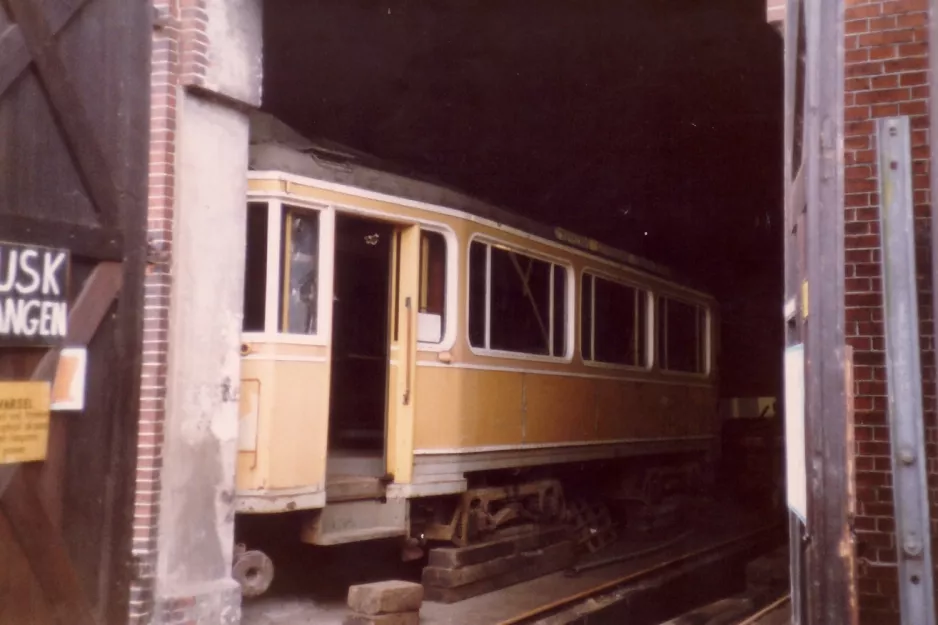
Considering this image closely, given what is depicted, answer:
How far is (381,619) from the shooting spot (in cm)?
686

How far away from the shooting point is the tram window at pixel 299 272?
725 centimetres

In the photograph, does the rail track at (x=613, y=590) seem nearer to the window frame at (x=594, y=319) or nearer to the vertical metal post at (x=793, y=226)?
the window frame at (x=594, y=319)

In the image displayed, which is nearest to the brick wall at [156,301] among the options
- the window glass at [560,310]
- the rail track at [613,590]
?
the rail track at [613,590]

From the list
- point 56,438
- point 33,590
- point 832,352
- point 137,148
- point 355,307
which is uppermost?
point 137,148

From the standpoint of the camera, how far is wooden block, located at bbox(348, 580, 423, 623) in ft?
22.5

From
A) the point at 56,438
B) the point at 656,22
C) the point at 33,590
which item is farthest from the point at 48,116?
the point at 656,22

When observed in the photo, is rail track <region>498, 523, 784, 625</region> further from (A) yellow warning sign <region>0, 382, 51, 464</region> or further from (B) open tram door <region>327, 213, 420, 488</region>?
(A) yellow warning sign <region>0, 382, 51, 464</region>

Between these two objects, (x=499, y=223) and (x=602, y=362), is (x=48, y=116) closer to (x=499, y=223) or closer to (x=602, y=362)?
(x=499, y=223)

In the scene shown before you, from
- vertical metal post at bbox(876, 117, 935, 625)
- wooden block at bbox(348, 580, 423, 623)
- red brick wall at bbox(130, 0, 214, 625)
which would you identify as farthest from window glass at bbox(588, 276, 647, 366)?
vertical metal post at bbox(876, 117, 935, 625)

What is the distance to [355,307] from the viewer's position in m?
8.41

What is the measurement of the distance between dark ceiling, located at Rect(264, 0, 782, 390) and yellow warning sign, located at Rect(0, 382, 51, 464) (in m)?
5.87

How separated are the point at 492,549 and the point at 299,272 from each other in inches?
127

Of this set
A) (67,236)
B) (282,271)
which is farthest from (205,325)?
(67,236)

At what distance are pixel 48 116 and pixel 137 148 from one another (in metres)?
0.61
